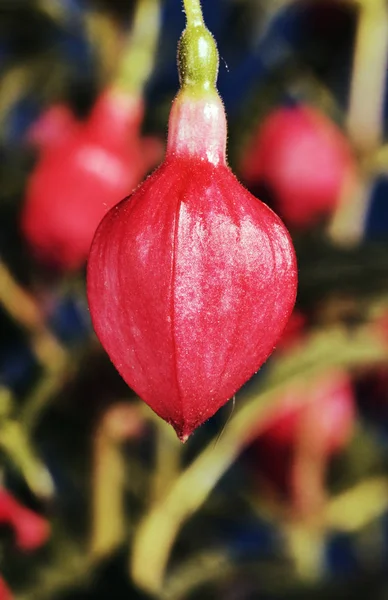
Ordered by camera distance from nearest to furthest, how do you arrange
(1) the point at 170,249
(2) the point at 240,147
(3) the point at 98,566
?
(1) the point at 170,249
(3) the point at 98,566
(2) the point at 240,147

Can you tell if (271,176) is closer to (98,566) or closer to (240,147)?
(240,147)

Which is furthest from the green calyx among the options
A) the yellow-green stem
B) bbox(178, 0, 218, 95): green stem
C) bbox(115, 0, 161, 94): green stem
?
the yellow-green stem

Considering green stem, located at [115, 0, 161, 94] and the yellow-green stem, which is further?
the yellow-green stem

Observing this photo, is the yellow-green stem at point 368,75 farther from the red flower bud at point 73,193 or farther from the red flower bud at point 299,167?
the red flower bud at point 73,193

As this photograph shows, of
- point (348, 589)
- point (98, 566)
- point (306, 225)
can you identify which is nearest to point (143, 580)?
point (98, 566)

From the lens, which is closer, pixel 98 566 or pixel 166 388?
pixel 166 388

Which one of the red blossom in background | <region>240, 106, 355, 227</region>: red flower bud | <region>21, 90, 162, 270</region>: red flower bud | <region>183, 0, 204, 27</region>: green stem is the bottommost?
the red blossom in background

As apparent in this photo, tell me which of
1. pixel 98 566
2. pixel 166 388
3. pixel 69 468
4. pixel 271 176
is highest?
pixel 166 388

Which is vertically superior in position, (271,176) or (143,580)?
(271,176)

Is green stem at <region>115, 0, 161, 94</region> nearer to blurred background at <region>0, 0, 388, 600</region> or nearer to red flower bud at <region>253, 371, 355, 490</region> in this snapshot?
blurred background at <region>0, 0, 388, 600</region>
